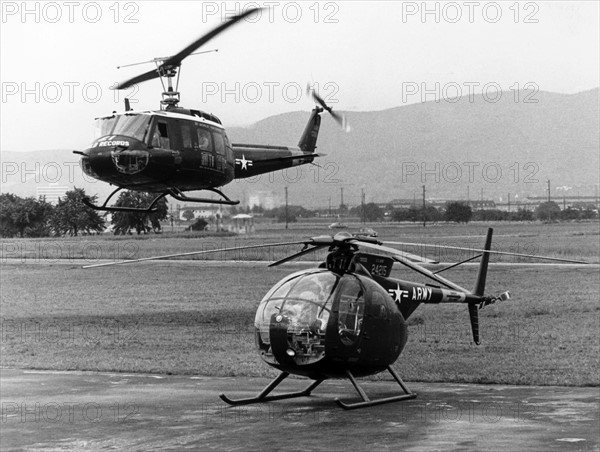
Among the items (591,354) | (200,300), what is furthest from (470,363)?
(200,300)

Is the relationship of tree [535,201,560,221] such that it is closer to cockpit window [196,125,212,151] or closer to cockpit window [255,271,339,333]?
cockpit window [255,271,339,333]

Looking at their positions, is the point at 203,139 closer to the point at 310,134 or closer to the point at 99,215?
the point at 310,134

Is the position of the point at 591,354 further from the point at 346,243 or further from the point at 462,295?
the point at 346,243

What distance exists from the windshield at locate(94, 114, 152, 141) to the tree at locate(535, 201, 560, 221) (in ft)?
224

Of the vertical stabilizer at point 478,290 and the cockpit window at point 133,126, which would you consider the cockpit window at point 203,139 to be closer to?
the cockpit window at point 133,126

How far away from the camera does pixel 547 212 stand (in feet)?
278

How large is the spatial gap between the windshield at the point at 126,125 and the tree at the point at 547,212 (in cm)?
6842

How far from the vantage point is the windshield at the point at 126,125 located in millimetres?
17000

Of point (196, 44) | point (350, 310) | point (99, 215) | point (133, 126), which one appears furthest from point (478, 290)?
point (99, 215)

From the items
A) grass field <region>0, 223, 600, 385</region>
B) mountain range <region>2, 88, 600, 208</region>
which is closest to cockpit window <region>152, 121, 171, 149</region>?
grass field <region>0, 223, 600, 385</region>

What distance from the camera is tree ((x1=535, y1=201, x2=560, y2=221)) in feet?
272

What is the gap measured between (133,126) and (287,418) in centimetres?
733

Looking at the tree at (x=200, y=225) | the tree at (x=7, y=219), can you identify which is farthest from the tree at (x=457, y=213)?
the tree at (x=7, y=219)

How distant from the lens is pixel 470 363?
1224 inches
